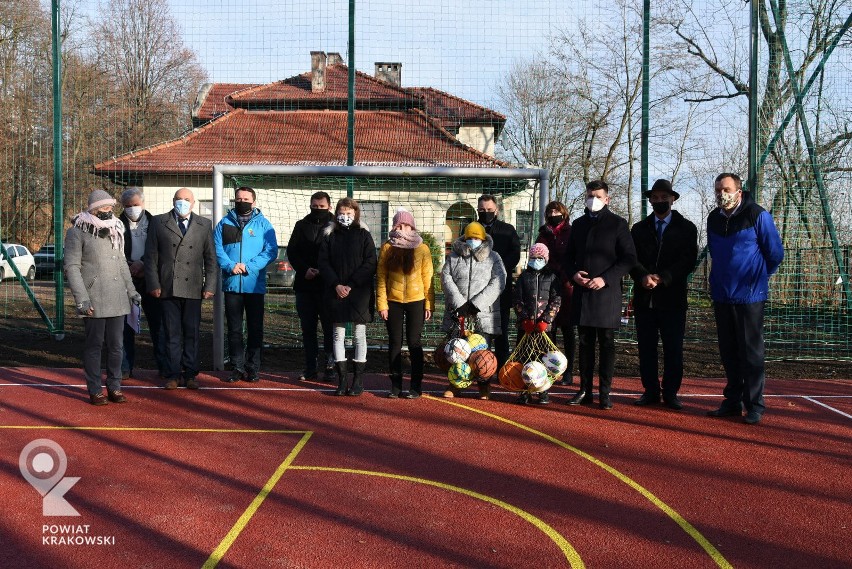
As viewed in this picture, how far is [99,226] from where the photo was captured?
6.95m

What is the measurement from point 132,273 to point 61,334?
12.5ft

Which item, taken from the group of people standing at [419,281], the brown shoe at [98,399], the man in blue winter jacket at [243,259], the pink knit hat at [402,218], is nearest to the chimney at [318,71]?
the man in blue winter jacket at [243,259]

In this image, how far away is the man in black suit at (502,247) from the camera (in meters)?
7.94

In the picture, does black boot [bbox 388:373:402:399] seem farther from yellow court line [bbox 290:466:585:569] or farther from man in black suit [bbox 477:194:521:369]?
yellow court line [bbox 290:466:585:569]

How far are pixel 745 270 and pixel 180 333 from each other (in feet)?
17.9

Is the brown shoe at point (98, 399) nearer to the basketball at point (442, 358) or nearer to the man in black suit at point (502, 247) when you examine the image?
the basketball at point (442, 358)

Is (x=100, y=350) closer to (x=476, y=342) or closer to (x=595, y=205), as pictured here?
(x=476, y=342)

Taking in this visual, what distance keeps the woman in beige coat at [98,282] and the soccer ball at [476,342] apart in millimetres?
3229

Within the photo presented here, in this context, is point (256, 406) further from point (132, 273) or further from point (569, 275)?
point (569, 275)

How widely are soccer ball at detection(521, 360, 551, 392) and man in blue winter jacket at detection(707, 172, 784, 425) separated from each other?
1652 mm

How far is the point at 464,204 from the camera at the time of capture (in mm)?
10648

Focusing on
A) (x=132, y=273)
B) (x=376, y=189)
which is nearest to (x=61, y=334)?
(x=132, y=273)

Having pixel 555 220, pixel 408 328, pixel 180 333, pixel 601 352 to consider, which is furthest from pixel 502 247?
pixel 180 333

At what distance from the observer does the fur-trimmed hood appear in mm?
7461
